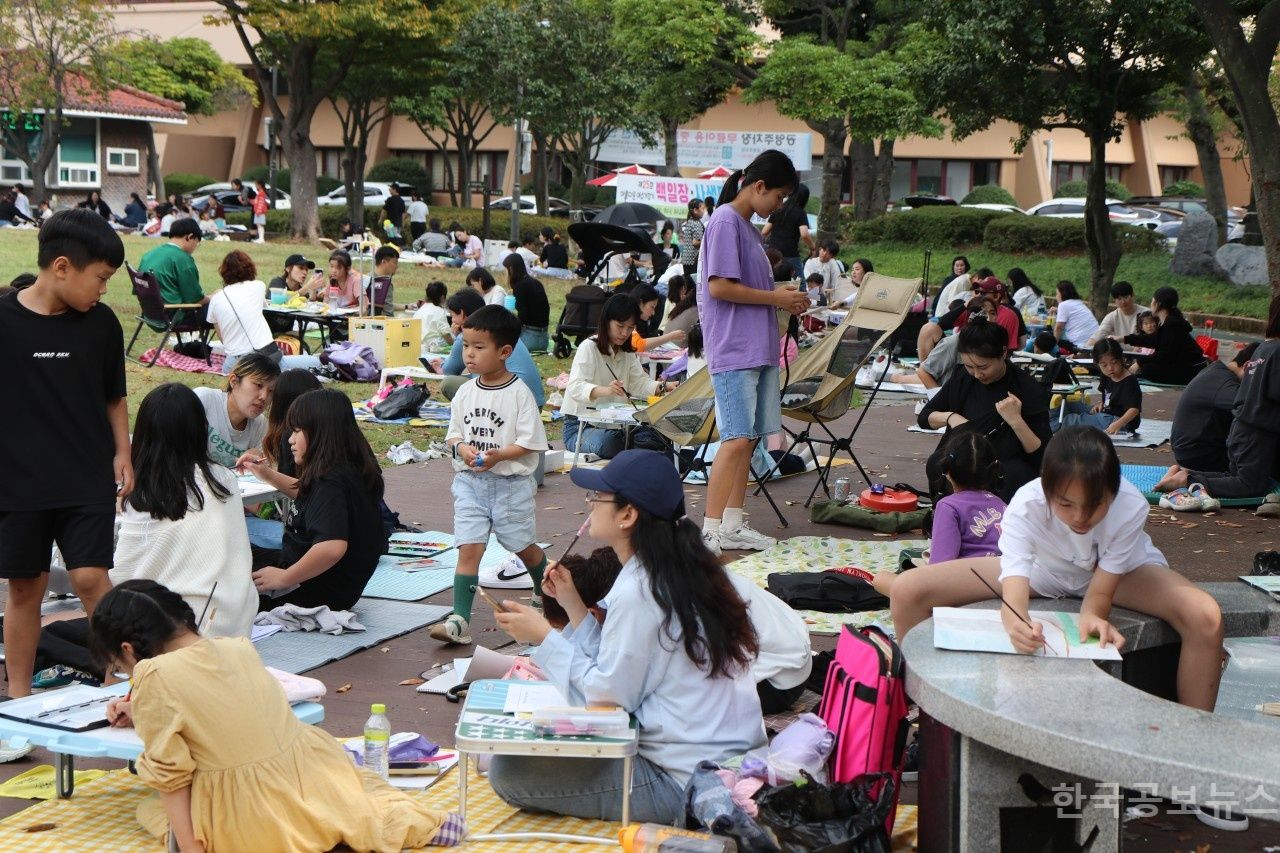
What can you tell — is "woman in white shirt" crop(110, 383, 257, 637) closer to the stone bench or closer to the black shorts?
the black shorts

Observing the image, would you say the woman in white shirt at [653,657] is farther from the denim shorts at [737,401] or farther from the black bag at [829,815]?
the denim shorts at [737,401]

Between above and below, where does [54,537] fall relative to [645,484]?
below

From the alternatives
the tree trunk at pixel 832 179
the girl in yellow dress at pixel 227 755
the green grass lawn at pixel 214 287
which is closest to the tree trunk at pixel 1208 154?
the tree trunk at pixel 832 179

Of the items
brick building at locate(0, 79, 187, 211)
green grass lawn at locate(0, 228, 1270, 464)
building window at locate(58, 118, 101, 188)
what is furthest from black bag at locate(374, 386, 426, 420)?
building window at locate(58, 118, 101, 188)

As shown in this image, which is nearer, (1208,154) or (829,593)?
(829,593)

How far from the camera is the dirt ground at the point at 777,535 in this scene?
168 inches

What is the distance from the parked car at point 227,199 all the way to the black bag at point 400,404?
89.6ft

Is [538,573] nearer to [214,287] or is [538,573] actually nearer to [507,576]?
[507,576]

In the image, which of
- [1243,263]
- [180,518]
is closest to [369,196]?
[1243,263]

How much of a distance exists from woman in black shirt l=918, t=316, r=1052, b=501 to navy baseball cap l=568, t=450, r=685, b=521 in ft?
11.6

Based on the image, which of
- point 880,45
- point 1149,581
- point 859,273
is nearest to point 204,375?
point 859,273

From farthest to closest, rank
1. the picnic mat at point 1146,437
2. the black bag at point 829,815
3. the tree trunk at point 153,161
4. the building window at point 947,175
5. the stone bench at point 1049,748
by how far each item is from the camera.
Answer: the building window at point 947,175 < the tree trunk at point 153,161 < the picnic mat at point 1146,437 < the black bag at point 829,815 < the stone bench at point 1049,748

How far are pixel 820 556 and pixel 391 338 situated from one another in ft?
22.6

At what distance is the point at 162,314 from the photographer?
13648 mm
